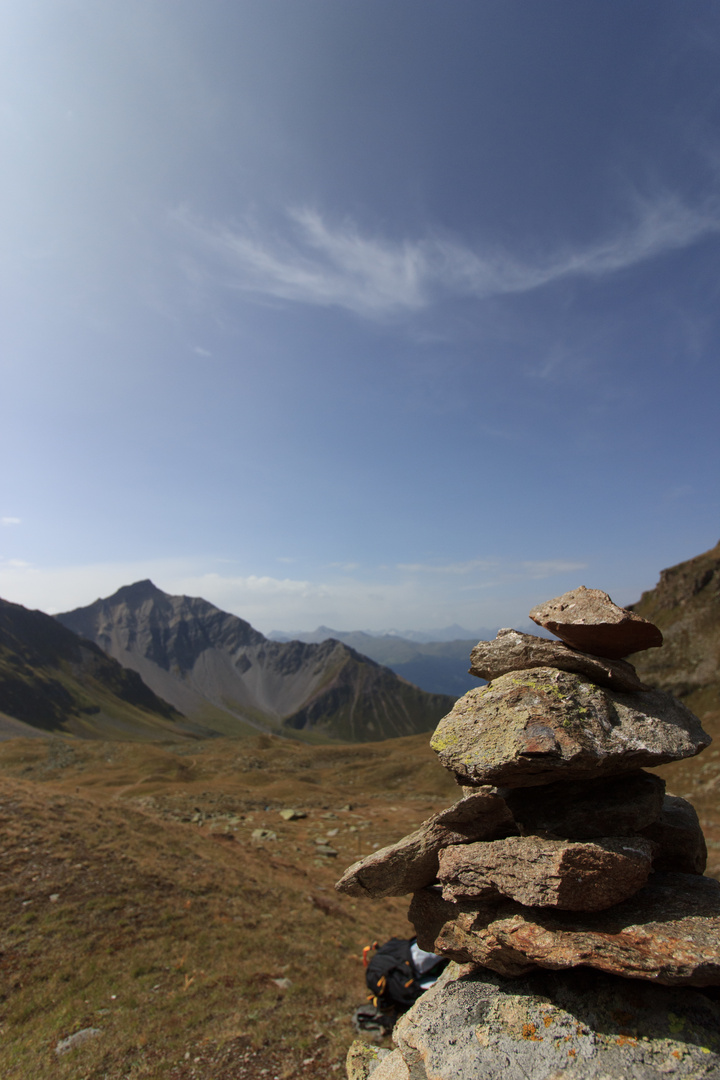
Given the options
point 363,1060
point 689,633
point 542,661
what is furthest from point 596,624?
point 689,633

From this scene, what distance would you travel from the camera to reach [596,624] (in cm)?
951

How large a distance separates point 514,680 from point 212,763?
8816 centimetres

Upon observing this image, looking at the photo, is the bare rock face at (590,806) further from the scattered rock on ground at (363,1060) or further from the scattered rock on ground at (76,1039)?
the scattered rock on ground at (76,1039)

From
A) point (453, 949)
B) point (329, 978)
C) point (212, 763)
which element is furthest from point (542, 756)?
point (212, 763)

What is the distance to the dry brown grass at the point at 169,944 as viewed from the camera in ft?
42.0

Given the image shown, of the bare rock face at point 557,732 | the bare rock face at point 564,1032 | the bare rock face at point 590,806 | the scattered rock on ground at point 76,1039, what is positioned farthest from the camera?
the scattered rock on ground at point 76,1039

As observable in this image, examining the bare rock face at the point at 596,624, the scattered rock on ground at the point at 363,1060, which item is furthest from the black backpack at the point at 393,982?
the bare rock face at the point at 596,624

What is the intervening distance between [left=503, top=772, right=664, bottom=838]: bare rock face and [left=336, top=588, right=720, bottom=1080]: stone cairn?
27 millimetres

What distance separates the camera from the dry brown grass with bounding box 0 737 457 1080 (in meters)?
12.8

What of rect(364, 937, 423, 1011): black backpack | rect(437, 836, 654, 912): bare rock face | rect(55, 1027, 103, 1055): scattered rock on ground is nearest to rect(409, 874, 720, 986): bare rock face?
rect(437, 836, 654, 912): bare rock face

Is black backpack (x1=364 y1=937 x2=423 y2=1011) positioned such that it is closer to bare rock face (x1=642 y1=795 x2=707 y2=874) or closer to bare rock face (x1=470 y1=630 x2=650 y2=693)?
bare rock face (x1=642 y1=795 x2=707 y2=874)

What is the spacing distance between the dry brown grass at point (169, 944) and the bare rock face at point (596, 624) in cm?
1367

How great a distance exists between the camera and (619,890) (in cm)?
780

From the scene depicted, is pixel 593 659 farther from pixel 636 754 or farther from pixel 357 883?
pixel 357 883
